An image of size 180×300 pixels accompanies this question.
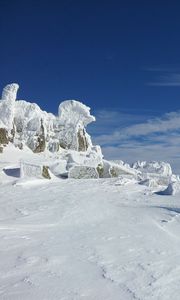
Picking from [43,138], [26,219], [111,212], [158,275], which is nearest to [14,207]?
[26,219]

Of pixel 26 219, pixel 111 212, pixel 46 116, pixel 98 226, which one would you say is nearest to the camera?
pixel 98 226

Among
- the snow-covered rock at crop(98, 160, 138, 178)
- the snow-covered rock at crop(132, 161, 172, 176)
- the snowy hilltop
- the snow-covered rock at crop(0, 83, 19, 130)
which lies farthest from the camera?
the snow-covered rock at crop(132, 161, 172, 176)

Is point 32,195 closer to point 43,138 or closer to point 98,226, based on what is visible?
point 98,226

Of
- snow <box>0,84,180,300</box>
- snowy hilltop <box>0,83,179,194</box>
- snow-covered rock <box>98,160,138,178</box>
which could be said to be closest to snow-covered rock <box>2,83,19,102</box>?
snowy hilltop <box>0,83,179,194</box>

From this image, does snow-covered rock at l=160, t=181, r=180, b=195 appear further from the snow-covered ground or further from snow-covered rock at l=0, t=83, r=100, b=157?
snow-covered rock at l=0, t=83, r=100, b=157

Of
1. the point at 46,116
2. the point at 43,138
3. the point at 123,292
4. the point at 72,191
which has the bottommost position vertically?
the point at 123,292

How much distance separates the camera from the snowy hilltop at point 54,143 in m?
25.9

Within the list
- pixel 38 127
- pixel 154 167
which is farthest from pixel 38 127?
pixel 154 167

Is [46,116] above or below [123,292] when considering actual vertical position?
above

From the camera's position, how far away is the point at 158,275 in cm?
631

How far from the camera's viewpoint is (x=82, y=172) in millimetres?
25984

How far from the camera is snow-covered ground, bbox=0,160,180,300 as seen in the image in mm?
5727

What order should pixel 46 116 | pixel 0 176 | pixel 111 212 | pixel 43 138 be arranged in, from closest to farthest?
pixel 111 212
pixel 0 176
pixel 43 138
pixel 46 116

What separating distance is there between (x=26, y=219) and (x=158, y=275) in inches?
244
